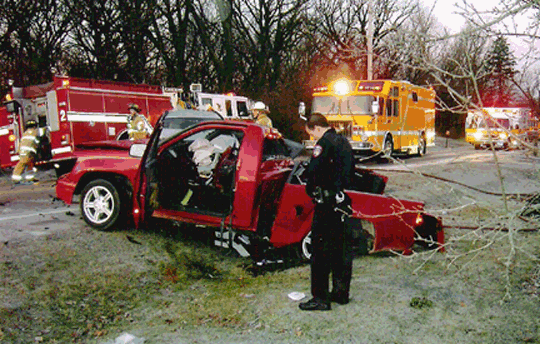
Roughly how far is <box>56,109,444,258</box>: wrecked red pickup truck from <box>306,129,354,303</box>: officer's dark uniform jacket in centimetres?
63

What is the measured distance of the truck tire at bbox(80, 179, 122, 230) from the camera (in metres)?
5.82

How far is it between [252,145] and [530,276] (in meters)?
2.96

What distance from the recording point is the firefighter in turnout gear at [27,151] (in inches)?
455

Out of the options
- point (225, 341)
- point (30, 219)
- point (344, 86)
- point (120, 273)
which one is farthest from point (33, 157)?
point (225, 341)

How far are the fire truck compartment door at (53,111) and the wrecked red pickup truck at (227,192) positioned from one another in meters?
6.84

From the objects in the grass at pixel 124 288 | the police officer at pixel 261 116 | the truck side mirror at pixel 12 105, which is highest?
the truck side mirror at pixel 12 105

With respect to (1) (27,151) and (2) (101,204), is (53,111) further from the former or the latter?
(2) (101,204)

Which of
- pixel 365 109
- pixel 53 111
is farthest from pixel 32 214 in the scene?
pixel 365 109

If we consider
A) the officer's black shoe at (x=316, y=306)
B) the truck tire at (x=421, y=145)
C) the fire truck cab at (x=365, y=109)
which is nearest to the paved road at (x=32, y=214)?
the officer's black shoe at (x=316, y=306)

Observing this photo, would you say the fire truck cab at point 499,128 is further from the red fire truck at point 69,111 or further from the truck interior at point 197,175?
the red fire truck at point 69,111

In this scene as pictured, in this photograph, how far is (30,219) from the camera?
6770 mm

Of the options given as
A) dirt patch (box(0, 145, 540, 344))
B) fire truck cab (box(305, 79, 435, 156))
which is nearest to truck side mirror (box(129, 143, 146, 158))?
dirt patch (box(0, 145, 540, 344))

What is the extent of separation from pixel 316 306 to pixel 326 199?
88 cm

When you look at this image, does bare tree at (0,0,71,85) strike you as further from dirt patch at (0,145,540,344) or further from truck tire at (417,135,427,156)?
dirt patch at (0,145,540,344)
